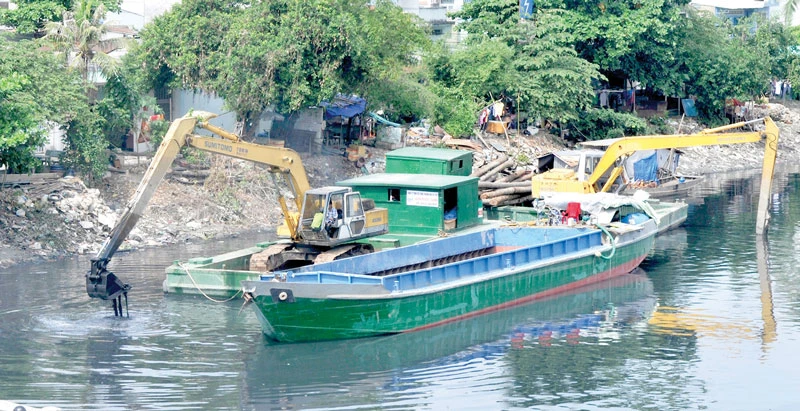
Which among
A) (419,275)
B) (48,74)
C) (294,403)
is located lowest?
(294,403)

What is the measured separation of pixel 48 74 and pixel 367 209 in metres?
12.1

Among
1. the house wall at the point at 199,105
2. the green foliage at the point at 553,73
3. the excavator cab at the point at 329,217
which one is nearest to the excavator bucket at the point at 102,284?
the excavator cab at the point at 329,217

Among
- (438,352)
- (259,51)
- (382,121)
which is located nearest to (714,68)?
(382,121)

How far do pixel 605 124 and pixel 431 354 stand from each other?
3686cm

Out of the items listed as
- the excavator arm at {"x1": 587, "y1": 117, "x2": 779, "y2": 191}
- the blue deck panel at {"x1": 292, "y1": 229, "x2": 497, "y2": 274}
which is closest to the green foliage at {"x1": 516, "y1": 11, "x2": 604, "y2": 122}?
the excavator arm at {"x1": 587, "y1": 117, "x2": 779, "y2": 191}

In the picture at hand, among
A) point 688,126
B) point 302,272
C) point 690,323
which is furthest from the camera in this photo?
point 688,126

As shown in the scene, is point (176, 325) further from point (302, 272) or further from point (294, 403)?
point (294, 403)

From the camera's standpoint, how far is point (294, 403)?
1930 centimetres

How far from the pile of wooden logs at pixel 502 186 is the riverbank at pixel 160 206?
18.9ft

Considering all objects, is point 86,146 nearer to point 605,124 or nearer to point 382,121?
point 382,121

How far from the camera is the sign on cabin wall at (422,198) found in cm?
2839

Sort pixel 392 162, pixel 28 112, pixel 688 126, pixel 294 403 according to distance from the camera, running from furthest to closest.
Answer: pixel 688 126 → pixel 392 162 → pixel 28 112 → pixel 294 403

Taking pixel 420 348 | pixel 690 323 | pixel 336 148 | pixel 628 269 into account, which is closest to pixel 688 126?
pixel 336 148

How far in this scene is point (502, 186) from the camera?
3669cm
